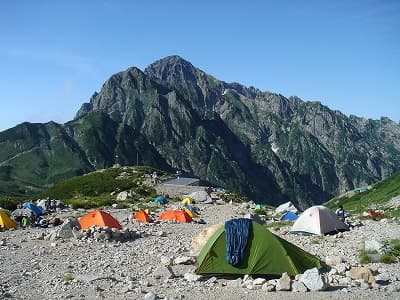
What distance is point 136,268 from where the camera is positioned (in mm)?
19641

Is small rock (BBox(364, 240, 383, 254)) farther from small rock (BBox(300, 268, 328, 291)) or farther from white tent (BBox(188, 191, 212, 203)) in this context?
white tent (BBox(188, 191, 212, 203))

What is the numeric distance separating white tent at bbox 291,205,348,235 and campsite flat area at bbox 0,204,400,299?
2.69ft

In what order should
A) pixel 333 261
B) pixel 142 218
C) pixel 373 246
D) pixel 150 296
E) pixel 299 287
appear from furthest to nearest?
pixel 142 218
pixel 373 246
pixel 333 261
pixel 299 287
pixel 150 296

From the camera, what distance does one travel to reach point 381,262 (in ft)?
63.7

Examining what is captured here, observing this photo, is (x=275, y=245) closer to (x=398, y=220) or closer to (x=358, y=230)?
(x=358, y=230)

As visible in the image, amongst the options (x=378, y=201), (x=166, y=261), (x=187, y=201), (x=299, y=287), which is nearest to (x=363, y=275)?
(x=299, y=287)

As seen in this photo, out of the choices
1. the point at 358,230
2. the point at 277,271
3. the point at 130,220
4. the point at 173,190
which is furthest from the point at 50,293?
the point at 173,190

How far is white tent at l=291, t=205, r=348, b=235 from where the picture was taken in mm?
28406

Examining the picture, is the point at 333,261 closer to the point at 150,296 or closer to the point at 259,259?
the point at 259,259

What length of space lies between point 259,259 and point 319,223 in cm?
1205

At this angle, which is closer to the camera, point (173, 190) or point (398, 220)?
point (398, 220)

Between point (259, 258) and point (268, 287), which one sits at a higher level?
point (259, 258)

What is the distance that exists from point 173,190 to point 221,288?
59678 mm

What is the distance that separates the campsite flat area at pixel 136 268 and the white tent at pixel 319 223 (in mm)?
821
